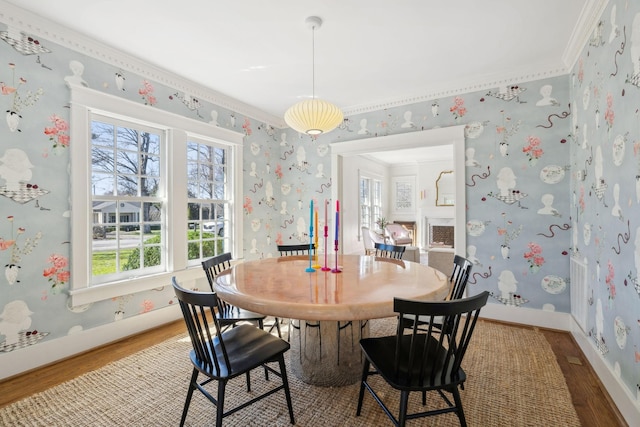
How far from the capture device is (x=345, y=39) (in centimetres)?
258

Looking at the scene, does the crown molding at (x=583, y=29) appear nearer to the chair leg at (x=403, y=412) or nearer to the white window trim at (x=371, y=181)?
the chair leg at (x=403, y=412)

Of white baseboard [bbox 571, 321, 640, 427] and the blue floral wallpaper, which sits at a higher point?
the blue floral wallpaper

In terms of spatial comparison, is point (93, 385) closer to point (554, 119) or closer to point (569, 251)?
point (569, 251)

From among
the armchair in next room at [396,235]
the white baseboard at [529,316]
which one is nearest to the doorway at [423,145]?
the white baseboard at [529,316]

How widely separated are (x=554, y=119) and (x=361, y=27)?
2.19 meters

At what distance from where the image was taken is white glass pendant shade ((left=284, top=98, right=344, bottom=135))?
245cm

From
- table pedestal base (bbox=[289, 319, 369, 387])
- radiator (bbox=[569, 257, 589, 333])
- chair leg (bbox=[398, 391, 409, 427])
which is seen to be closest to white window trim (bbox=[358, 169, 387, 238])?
radiator (bbox=[569, 257, 589, 333])

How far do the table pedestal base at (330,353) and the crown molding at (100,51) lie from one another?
9.30 ft

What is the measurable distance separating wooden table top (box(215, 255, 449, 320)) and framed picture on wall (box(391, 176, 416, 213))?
7042 mm

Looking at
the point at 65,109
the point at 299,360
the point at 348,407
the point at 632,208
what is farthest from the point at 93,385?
the point at 632,208

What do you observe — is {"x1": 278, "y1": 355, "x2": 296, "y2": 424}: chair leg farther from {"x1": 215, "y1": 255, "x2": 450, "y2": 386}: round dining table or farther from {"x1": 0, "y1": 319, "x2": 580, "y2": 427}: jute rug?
{"x1": 215, "y1": 255, "x2": 450, "y2": 386}: round dining table

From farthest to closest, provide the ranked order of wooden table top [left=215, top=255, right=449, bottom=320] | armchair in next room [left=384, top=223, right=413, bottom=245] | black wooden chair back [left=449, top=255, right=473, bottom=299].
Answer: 1. armchair in next room [left=384, top=223, right=413, bottom=245]
2. black wooden chair back [left=449, top=255, right=473, bottom=299]
3. wooden table top [left=215, top=255, right=449, bottom=320]

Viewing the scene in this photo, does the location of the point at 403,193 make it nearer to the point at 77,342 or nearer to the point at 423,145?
the point at 423,145

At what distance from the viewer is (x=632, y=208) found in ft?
5.60
